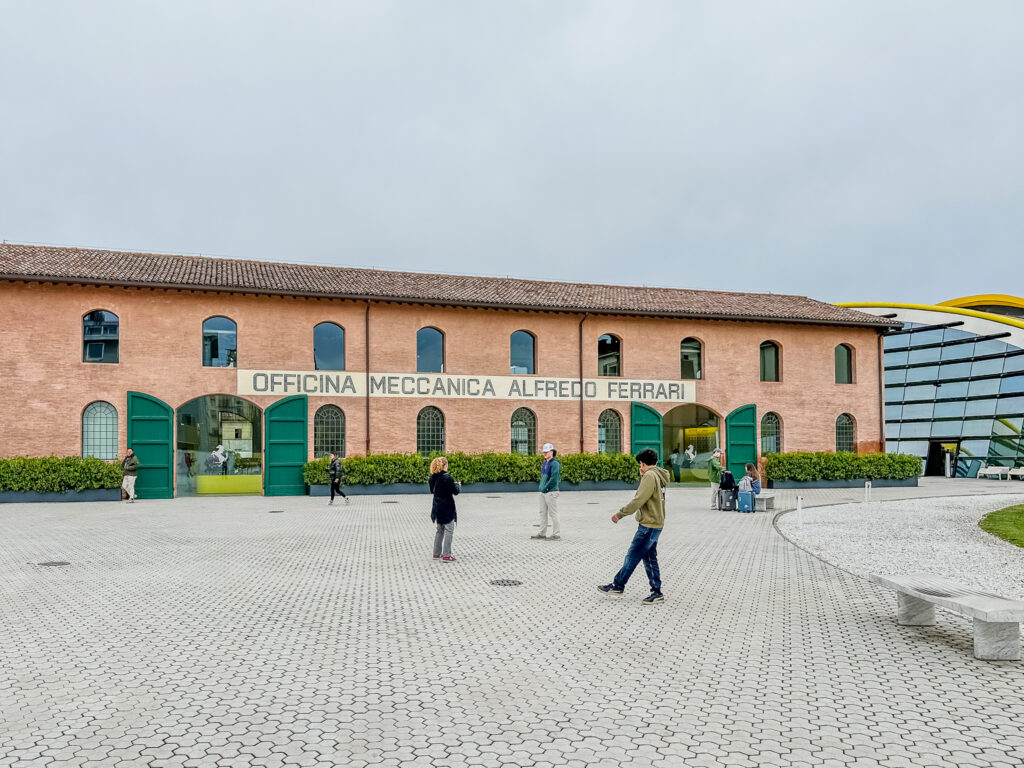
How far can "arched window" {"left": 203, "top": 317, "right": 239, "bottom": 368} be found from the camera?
24250 millimetres

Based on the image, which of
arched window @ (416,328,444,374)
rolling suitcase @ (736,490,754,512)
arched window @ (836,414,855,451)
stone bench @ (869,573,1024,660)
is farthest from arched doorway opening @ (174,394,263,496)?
arched window @ (836,414,855,451)

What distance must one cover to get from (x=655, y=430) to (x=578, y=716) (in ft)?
79.4

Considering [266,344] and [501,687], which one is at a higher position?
[266,344]

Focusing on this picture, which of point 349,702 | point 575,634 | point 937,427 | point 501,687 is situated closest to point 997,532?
point 575,634

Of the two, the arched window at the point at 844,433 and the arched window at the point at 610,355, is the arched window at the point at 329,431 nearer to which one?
the arched window at the point at 610,355

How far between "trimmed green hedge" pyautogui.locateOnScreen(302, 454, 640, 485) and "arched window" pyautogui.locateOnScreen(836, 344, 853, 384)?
10.0m

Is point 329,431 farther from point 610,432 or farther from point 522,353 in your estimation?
point 610,432

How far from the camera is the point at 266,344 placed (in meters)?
24.9

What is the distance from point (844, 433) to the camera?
30.7m

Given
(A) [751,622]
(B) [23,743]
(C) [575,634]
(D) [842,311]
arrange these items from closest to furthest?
1. (B) [23,743]
2. (C) [575,634]
3. (A) [751,622]
4. (D) [842,311]

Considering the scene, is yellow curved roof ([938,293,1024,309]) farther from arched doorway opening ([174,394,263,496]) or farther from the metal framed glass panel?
arched doorway opening ([174,394,263,496])

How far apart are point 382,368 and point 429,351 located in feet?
5.92

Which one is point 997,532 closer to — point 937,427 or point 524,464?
point 524,464

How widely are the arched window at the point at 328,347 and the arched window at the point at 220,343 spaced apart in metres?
2.48
